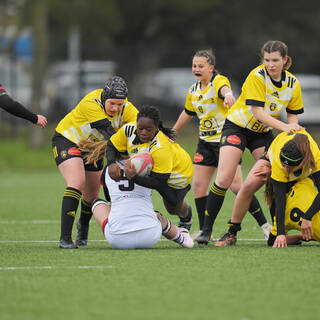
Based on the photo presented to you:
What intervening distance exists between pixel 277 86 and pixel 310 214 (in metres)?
1.33

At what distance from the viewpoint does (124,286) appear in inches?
223

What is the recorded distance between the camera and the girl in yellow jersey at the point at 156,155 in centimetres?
726

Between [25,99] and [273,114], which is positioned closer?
[273,114]

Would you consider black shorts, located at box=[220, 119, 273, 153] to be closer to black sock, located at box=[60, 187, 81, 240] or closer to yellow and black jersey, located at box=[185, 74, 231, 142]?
yellow and black jersey, located at box=[185, 74, 231, 142]

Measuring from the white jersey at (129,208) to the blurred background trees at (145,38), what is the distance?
62.1ft

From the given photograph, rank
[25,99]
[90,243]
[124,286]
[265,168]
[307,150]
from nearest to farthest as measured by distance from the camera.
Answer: [124,286]
[307,150]
[265,168]
[90,243]
[25,99]

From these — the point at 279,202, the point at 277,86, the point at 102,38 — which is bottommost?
the point at 279,202

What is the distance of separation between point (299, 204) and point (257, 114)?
96 centimetres

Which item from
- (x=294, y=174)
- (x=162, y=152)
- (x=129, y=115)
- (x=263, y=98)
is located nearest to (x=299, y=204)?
(x=294, y=174)

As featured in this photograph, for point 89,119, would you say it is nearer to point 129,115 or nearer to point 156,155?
point 129,115

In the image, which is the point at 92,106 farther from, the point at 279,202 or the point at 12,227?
the point at 12,227

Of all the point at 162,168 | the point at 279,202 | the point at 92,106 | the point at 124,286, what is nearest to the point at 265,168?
the point at 279,202

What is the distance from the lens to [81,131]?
26.9 feet

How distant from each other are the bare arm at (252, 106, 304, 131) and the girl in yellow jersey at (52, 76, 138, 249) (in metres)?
1.21
